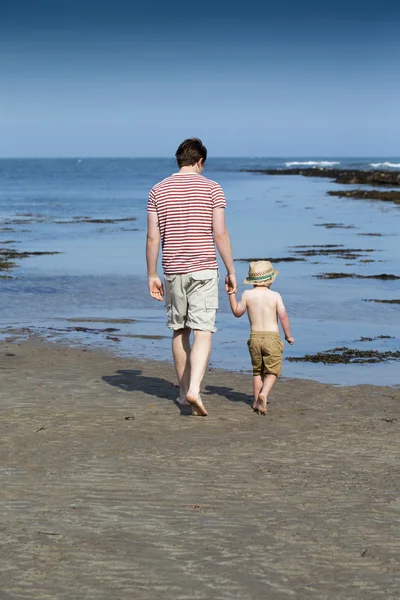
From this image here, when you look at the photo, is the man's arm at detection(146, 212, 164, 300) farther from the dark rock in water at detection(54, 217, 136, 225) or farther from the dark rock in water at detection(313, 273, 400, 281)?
the dark rock in water at detection(54, 217, 136, 225)

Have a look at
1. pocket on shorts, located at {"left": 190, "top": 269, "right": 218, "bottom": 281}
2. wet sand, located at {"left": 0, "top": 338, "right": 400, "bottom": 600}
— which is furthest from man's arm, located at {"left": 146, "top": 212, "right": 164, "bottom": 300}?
wet sand, located at {"left": 0, "top": 338, "right": 400, "bottom": 600}

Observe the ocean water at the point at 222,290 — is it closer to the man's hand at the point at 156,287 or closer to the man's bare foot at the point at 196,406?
the man's bare foot at the point at 196,406

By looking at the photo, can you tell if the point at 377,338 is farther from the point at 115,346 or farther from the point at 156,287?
the point at 156,287

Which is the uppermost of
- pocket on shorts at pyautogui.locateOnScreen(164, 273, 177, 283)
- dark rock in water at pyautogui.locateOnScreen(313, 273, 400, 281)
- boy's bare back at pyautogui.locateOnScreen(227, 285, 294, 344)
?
pocket on shorts at pyautogui.locateOnScreen(164, 273, 177, 283)

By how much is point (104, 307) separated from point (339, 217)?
22.2 meters

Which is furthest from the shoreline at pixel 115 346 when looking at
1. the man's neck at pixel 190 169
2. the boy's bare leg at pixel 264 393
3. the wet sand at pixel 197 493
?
the man's neck at pixel 190 169

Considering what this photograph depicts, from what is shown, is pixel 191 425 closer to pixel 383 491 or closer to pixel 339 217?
pixel 383 491

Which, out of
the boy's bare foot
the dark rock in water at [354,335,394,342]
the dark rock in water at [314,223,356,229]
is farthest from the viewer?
the dark rock in water at [314,223,356,229]

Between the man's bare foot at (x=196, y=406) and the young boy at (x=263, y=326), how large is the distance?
0.47 m

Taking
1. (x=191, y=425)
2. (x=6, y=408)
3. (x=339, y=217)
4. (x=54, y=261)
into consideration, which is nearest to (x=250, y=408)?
(x=191, y=425)

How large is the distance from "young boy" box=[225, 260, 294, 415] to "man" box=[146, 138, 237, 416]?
344 mm

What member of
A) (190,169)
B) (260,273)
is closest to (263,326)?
(260,273)

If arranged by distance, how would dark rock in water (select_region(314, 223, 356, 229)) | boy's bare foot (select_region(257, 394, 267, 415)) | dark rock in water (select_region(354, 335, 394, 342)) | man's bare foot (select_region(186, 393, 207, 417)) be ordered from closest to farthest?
man's bare foot (select_region(186, 393, 207, 417)) → boy's bare foot (select_region(257, 394, 267, 415)) → dark rock in water (select_region(354, 335, 394, 342)) → dark rock in water (select_region(314, 223, 356, 229))

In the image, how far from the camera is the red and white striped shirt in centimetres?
709
